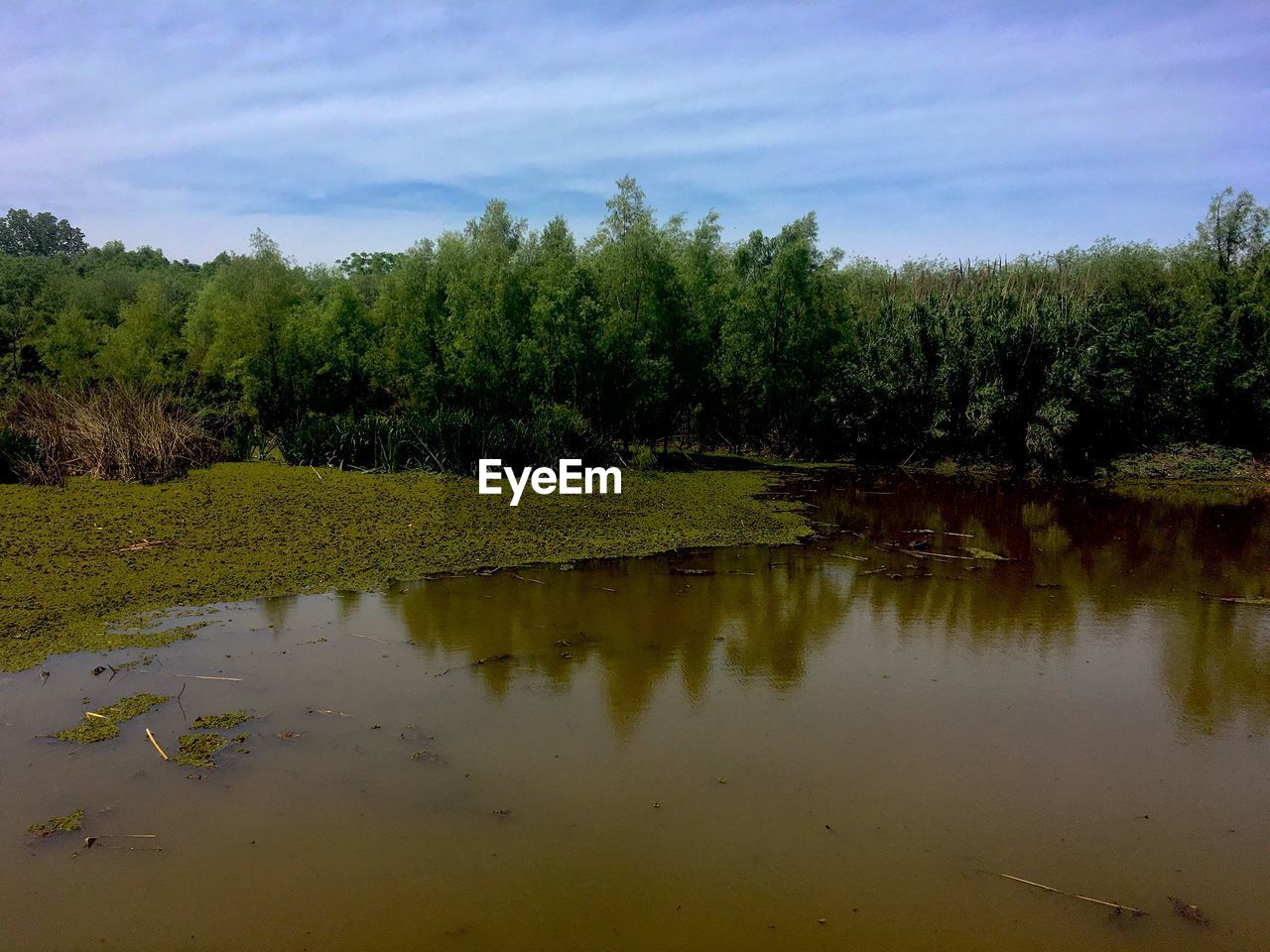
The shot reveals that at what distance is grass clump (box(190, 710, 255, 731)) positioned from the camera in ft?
16.0

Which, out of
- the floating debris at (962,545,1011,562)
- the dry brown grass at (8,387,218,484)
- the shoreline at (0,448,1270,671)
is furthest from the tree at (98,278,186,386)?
the floating debris at (962,545,1011,562)

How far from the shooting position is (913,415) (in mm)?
18281

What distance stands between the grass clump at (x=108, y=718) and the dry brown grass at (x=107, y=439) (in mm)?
7141

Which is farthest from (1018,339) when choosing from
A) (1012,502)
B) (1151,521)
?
(1151,521)

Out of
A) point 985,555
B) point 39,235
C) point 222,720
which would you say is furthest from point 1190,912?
point 39,235

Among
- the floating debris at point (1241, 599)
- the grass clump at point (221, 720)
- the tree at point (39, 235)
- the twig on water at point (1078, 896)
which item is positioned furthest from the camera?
the tree at point (39, 235)

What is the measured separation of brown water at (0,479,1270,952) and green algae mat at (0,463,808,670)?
2.22ft

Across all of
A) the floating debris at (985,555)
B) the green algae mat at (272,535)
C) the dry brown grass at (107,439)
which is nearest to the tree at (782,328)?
the green algae mat at (272,535)

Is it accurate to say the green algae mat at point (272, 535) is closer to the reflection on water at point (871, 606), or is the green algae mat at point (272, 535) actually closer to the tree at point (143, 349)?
the reflection on water at point (871, 606)

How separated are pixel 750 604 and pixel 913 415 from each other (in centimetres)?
1201

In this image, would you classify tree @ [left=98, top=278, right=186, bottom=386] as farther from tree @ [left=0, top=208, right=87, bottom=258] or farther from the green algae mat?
tree @ [left=0, top=208, right=87, bottom=258]

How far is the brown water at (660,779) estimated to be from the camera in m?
3.45

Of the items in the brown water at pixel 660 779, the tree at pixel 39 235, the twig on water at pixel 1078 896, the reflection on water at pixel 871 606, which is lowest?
the twig on water at pixel 1078 896

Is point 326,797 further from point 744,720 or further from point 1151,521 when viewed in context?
point 1151,521
